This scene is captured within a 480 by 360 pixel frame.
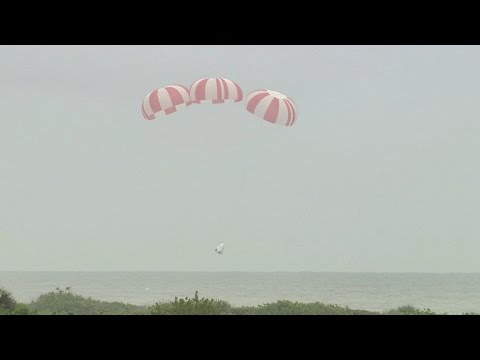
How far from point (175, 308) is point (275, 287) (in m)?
37.1

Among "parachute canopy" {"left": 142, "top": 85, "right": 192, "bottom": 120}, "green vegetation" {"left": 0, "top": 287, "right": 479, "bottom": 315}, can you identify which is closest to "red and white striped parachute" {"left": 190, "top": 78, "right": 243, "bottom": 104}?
"parachute canopy" {"left": 142, "top": 85, "right": 192, "bottom": 120}

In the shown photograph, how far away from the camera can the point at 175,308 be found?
15117 millimetres

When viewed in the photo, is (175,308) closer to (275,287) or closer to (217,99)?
(217,99)

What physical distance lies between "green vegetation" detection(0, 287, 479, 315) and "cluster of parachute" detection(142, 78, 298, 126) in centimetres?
416

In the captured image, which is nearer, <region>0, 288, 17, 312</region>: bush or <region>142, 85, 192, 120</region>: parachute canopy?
<region>0, 288, 17, 312</region>: bush

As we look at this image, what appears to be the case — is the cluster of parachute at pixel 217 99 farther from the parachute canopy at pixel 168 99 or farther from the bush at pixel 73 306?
the bush at pixel 73 306

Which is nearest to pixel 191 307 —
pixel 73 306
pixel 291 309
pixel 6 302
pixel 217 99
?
pixel 291 309

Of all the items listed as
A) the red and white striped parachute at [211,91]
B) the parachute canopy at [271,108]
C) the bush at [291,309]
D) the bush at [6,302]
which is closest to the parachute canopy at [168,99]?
the red and white striped parachute at [211,91]

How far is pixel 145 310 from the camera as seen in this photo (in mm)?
16156

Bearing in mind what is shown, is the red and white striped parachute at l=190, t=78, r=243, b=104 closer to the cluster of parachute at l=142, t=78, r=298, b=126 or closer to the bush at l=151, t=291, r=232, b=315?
the cluster of parachute at l=142, t=78, r=298, b=126

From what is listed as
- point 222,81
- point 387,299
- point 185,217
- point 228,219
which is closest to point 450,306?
point 387,299

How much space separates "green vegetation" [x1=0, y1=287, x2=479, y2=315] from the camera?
1516 centimetres
